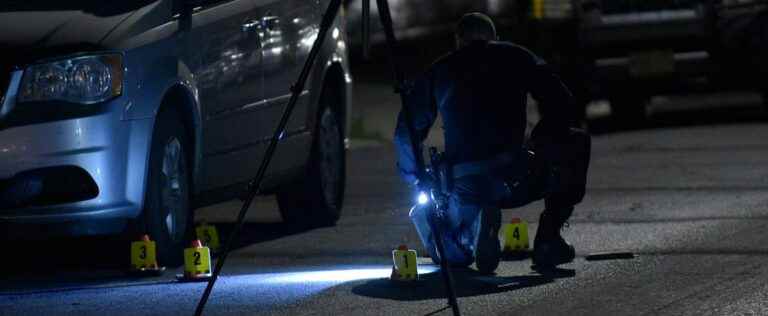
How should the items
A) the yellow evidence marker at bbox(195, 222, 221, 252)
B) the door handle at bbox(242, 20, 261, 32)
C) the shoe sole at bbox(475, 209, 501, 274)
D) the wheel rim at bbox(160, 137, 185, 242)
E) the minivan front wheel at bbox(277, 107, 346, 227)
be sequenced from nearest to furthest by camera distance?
the shoe sole at bbox(475, 209, 501, 274), the wheel rim at bbox(160, 137, 185, 242), the door handle at bbox(242, 20, 261, 32), the yellow evidence marker at bbox(195, 222, 221, 252), the minivan front wheel at bbox(277, 107, 346, 227)

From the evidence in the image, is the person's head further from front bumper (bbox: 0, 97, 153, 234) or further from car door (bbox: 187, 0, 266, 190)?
front bumper (bbox: 0, 97, 153, 234)

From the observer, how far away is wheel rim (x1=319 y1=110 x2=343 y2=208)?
1145 cm

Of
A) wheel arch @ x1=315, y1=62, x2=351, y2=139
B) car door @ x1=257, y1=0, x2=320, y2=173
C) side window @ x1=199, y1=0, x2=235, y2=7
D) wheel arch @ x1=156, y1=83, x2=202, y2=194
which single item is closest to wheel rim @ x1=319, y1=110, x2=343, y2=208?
wheel arch @ x1=315, y1=62, x2=351, y2=139

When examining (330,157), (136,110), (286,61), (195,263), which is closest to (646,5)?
(330,157)

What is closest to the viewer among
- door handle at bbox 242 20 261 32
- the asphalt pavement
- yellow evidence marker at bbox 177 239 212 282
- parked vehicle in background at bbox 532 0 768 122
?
the asphalt pavement

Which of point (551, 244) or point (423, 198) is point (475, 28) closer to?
point (423, 198)

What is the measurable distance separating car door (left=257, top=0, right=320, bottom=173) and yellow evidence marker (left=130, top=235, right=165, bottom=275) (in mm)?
1469

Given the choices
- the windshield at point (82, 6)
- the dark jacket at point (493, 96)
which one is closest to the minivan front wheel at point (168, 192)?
the windshield at point (82, 6)

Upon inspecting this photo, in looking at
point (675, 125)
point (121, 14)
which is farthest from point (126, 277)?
point (675, 125)

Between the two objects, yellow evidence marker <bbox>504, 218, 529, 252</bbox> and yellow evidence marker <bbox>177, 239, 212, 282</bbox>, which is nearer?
yellow evidence marker <bbox>177, 239, 212, 282</bbox>

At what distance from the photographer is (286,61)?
1067 centimetres

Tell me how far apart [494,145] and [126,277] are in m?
1.76

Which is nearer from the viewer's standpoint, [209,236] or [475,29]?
[475,29]

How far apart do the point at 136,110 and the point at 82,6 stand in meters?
0.71
